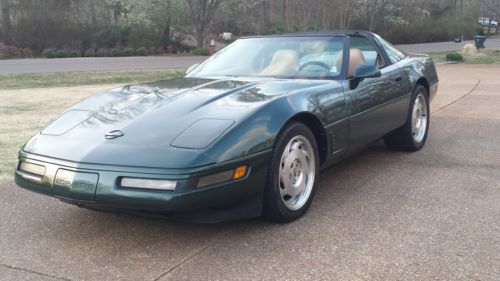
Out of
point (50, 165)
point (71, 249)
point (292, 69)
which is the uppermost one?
point (292, 69)

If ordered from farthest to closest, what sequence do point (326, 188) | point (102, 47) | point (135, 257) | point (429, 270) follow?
point (102, 47) < point (326, 188) < point (135, 257) < point (429, 270)

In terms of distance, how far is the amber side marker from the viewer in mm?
3123

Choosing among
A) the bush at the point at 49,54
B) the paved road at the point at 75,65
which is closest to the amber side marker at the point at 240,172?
the paved road at the point at 75,65

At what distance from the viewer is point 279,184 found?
3.48m

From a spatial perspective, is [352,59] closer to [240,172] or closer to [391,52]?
[391,52]

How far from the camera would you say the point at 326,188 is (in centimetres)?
445

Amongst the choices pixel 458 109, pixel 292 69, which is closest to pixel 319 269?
pixel 292 69

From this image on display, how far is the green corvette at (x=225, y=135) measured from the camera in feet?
9.89

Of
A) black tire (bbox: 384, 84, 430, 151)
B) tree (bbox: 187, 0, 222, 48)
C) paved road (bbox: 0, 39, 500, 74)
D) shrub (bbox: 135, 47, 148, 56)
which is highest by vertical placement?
tree (bbox: 187, 0, 222, 48)

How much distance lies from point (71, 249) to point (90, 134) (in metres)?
0.72

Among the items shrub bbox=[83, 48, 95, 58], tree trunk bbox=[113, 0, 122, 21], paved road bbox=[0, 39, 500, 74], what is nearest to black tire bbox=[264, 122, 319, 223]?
paved road bbox=[0, 39, 500, 74]

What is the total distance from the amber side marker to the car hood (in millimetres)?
172

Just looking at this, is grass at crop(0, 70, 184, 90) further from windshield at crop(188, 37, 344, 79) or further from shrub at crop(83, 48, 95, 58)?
shrub at crop(83, 48, 95, 58)

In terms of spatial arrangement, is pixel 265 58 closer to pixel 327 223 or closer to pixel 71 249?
pixel 327 223
